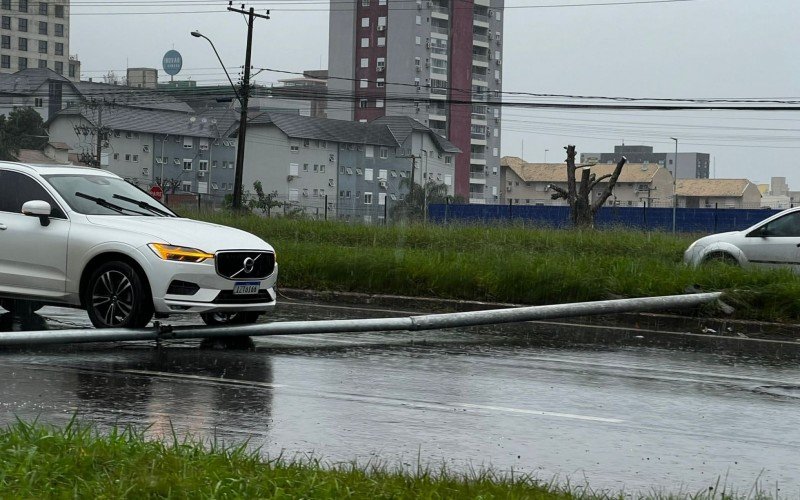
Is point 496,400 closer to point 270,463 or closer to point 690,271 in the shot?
point 270,463

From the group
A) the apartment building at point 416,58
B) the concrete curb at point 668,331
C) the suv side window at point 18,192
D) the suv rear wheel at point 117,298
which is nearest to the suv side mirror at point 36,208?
the suv side window at point 18,192

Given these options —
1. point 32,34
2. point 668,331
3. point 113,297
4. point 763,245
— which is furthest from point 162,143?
point 113,297

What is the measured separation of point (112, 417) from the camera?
25.1 feet

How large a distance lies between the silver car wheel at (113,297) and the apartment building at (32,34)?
162777 mm

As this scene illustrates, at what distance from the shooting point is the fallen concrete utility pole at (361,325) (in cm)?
1048

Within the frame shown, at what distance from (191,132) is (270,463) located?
10382 centimetres

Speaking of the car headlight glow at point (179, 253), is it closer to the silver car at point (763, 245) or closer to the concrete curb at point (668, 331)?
the concrete curb at point (668, 331)

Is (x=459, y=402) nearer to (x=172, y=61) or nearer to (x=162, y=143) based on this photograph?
(x=162, y=143)

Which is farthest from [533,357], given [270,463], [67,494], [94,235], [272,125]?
[272,125]

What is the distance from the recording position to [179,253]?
36.8 ft

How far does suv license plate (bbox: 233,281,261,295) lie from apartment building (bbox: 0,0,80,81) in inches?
6419

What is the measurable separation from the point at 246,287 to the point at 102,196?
2.12 meters

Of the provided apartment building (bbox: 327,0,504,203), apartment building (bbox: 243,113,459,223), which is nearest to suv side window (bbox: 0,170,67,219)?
apartment building (bbox: 243,113,459,223)

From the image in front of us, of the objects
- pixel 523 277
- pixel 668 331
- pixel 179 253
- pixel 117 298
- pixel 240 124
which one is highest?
pixel 240 124
